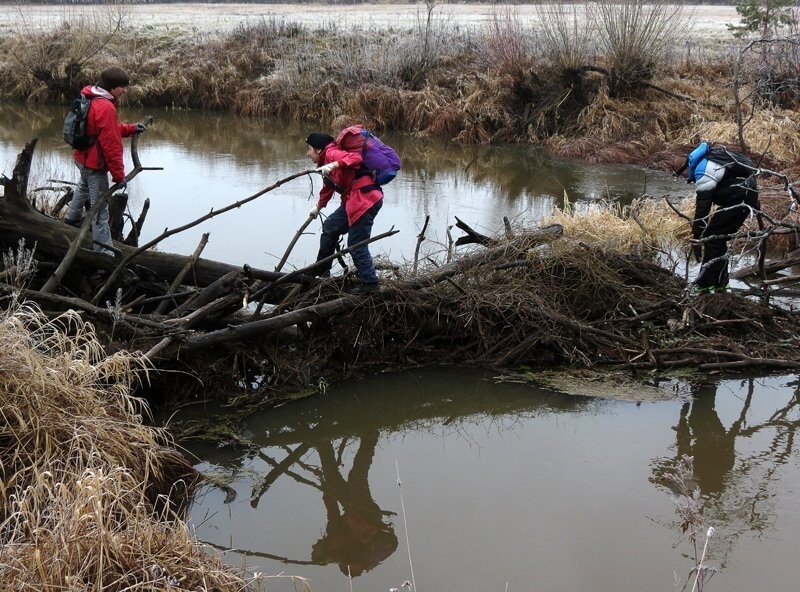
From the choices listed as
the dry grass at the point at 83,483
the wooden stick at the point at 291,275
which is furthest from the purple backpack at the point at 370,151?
the dry grass at the point at 83,483

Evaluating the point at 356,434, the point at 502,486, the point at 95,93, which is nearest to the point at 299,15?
the point at 95,93

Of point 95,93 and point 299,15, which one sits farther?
point 299,15

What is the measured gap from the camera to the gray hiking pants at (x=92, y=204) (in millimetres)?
5973

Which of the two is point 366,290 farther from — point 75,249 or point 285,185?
point 285,185

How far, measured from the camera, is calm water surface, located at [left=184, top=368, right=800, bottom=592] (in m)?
3.99

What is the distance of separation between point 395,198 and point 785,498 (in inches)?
311

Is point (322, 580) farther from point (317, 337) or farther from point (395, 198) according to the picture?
point (395, 198)

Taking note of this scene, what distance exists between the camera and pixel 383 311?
237 inches

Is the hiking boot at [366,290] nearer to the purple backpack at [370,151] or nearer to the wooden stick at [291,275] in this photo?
the wooden stick at [291,275]

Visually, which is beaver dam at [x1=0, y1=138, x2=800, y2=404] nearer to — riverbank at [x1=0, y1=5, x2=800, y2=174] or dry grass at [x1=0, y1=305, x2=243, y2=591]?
dry grass at [x1=0, y1=305, x2=243, y2=591]

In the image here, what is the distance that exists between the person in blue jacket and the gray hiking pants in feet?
15.1

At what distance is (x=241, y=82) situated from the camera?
20938 millimetres

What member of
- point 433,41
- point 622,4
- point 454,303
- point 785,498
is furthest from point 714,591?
point 433,41

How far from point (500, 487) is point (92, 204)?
11.9 feet
